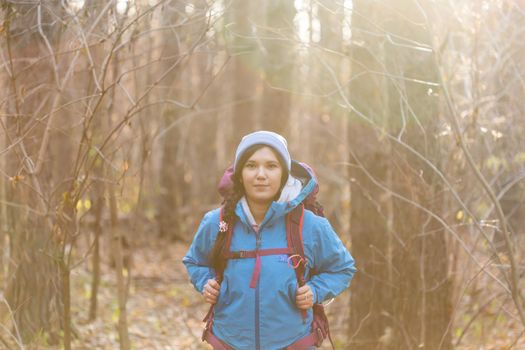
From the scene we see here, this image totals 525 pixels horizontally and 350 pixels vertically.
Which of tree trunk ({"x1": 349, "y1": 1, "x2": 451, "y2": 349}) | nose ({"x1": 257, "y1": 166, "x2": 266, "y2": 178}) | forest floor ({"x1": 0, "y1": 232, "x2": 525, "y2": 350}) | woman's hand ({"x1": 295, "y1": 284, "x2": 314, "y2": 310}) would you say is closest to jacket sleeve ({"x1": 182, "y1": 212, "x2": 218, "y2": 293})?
nose ({"x1": 257, "y1": 166, "x2": 266, "y2": 178})

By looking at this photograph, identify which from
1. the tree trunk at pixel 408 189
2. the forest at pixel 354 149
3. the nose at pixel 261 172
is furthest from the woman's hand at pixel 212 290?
the tree trunk at pixel 408 189

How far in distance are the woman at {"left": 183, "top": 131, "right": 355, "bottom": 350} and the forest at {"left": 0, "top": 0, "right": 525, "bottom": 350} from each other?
1.02m

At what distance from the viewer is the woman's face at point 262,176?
362cm

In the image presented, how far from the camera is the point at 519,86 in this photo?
264 inches

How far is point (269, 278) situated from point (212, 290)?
0.30 metres

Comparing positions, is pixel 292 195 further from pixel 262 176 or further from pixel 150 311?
pixel 150 311

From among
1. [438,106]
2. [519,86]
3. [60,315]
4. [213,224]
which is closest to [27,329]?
[60,315]

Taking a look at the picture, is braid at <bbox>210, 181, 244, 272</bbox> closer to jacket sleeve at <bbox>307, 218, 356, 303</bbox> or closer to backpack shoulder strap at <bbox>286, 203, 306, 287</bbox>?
backpack shoulder strap at <bbox>286, 203, 306, 287</bbox>

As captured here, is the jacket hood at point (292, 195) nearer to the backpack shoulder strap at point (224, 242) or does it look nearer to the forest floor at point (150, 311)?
the backpack shoulder strap at point (224, 242)

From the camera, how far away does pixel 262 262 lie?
3.52 m

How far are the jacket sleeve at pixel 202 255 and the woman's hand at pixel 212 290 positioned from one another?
0.27 ft

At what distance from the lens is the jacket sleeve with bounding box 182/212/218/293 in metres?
3.67

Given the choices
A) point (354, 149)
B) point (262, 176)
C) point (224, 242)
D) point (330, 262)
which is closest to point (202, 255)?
point (224, 242)

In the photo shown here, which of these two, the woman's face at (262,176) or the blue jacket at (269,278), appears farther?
the woman's face at (262,176)
